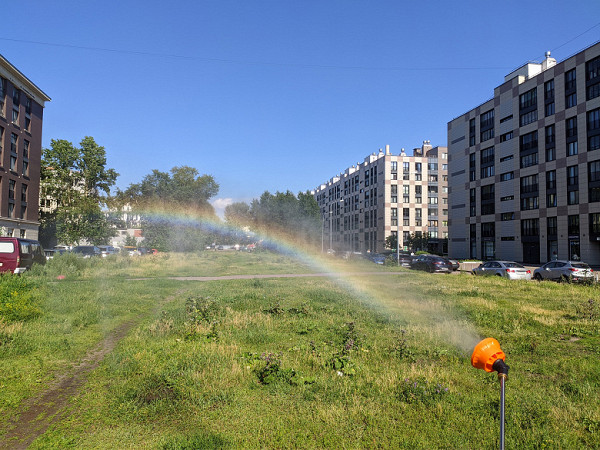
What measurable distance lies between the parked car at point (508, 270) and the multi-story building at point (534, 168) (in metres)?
17.1

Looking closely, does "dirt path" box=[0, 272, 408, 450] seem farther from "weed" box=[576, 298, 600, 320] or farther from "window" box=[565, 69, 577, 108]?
"window" box=[565, 69, 577, 108]

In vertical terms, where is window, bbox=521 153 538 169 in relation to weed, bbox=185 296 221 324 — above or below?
above

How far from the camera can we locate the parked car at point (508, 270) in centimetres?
2600

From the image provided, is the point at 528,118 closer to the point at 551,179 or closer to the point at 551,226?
the point at 551,179

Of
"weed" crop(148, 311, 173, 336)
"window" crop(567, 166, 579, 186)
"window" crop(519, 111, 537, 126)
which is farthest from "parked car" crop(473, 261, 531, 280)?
"window" crop(519, 111, 537, 126)

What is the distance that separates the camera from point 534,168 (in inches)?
1971

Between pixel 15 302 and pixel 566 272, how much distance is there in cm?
2789

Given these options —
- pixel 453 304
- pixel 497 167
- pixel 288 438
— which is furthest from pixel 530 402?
pixel 497 167

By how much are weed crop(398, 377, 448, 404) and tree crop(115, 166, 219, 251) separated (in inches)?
2104

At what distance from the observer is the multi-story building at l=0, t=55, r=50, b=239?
4228cm

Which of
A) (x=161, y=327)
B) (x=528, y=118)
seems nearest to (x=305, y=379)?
(x=161, y=327)

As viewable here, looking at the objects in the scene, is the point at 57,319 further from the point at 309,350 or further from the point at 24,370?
the point at 309,350

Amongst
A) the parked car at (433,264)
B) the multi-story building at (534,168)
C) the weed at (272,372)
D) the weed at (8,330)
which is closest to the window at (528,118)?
the multi-story building at (534,168)

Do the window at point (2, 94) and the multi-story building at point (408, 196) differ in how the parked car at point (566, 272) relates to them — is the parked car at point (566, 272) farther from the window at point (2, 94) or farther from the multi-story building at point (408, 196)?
the multi-story building at point (408, 196)
